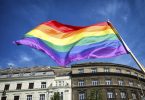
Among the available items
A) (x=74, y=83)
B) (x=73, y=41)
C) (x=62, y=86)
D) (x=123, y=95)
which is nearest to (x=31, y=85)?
(x=62, y=86)

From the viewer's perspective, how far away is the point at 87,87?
54344 mm

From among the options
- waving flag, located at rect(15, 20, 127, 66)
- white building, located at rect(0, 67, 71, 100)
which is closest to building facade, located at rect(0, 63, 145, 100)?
white building, located at rect(0, 67, 71, 100)

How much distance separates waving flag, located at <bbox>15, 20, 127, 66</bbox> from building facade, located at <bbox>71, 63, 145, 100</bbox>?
42.1 metres

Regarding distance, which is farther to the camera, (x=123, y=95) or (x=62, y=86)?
(x=123, y=95)

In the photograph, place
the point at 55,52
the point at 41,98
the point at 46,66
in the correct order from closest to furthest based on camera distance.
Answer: the point at 55,52, the point at 41,98, the point at 46,66

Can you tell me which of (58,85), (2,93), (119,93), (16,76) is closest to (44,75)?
(58,85)

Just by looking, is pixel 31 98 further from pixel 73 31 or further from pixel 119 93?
pixel 73 31

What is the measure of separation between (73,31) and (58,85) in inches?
1723

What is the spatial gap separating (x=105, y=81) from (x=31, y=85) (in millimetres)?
18698

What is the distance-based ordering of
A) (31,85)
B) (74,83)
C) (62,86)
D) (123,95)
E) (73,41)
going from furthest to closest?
(31,85) < (74,83) < (123,95) < (62,86) < (73,41)

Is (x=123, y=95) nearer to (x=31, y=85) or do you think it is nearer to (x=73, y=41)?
(x=31, y=85)

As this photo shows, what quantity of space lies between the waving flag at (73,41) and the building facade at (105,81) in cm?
4214

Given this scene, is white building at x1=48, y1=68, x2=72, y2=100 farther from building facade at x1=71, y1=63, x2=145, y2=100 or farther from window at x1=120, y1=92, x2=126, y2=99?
window at x1=120, y1=92, x2=126, y2=99

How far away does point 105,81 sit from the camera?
54.9m
